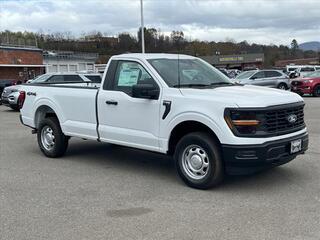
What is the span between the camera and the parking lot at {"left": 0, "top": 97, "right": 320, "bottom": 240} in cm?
487

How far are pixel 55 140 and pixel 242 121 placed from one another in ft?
13.8

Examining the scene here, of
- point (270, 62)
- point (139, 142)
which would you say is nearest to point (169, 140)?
point (139, 142)

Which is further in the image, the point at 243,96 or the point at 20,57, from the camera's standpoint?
the point at 20,57

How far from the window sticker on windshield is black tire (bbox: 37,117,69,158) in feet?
6.50

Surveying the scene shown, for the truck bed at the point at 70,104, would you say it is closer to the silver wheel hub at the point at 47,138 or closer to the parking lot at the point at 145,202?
the silver wheel hub at the point at 47,138

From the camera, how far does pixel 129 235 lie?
4.77 meters

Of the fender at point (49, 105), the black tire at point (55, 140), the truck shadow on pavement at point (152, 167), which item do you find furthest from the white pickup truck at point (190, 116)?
the truck shadow on pavement at point (152, 167)

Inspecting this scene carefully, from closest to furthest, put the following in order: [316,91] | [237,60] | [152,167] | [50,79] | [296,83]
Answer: [152,167] < [50,79] < [316,91] < [296,83] < [237,60]

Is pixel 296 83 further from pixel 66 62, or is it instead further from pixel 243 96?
pixel 66 62

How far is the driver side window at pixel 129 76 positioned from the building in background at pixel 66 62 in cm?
5440

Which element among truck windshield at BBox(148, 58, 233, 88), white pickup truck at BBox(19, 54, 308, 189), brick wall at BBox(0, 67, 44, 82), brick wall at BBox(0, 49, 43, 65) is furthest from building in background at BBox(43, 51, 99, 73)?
truck windshield at BBox(148, 58, 233, 88)

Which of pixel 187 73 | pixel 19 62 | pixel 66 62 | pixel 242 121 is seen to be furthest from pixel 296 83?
pixel 66 62

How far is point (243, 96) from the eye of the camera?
6.21 meters

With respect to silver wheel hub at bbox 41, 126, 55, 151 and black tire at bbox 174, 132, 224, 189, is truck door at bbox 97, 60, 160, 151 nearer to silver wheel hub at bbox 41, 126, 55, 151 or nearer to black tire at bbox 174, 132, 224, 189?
black tire at bbox 174, 132, 224, 189
